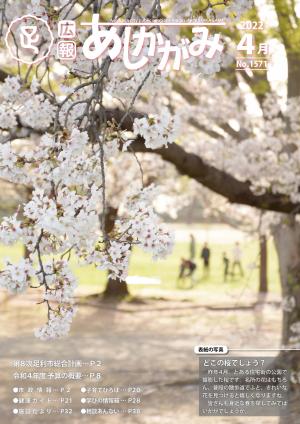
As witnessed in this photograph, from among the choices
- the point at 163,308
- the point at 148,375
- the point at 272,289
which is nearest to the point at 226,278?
the point at 272,289

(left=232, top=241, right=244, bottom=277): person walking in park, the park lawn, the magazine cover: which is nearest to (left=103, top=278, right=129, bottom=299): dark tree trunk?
the magazine cover

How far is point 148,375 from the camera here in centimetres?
1167

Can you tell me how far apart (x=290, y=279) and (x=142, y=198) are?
23.1ft

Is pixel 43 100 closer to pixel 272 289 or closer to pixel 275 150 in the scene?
pixel 275 150

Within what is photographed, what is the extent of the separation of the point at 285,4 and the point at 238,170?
2.31 m

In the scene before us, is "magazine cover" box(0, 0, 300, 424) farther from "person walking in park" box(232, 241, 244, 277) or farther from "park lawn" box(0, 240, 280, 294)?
"person walking in park" box(232, 241, 244, 277)

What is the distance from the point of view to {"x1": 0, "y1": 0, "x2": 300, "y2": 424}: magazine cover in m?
2.85

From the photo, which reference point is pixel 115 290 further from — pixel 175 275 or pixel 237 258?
pixel 175 275

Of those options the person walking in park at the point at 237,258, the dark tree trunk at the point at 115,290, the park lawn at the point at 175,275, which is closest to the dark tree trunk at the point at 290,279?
the person walking in park at the point at 237,258

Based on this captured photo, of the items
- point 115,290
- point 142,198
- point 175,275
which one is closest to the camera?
point 142,198

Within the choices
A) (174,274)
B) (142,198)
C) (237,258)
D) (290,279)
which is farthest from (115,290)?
(142,198)

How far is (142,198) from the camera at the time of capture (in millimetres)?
2891

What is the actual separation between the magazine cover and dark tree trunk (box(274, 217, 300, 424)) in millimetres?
28

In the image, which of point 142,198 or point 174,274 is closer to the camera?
point 142,198
